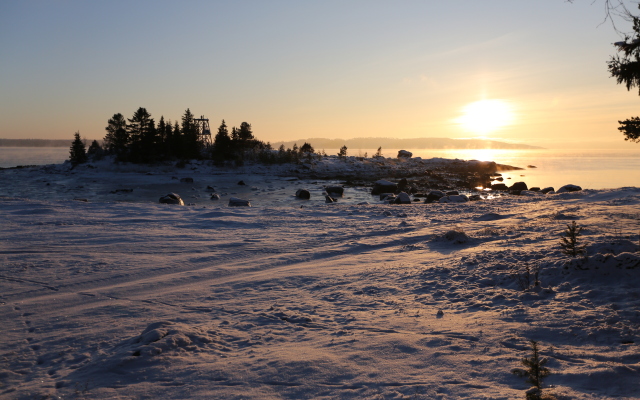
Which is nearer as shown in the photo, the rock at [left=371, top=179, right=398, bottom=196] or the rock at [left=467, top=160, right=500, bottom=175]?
the rock at [left=371, top=179, right=398, bottom=196]

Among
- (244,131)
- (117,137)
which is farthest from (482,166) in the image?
(117,137)

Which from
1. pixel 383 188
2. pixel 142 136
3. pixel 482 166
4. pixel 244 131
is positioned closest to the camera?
pixel 383 188

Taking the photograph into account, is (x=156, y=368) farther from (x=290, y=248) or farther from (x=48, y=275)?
(x=290, y=248)

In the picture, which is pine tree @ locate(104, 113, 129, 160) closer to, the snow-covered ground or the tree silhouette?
the tree silhouette

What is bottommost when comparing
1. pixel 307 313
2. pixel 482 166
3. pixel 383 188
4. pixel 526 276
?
pixel 307 313

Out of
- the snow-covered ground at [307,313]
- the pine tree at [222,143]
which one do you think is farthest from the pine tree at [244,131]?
the snow-covered ground at [307,313]

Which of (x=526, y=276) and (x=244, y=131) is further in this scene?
(x=244, y=131)

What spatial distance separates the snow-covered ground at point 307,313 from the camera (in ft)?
13.4

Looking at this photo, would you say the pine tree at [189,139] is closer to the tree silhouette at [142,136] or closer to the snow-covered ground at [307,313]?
the tree silhouette at [142,136]

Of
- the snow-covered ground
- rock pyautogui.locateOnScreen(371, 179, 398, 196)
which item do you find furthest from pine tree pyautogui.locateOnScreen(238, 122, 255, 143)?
the snow-covered ground

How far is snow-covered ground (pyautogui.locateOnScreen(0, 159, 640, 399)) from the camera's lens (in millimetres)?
4078

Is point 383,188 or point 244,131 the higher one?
point 244,131

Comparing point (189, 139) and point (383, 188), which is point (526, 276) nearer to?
point (383, 188)

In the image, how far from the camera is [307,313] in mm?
6090
